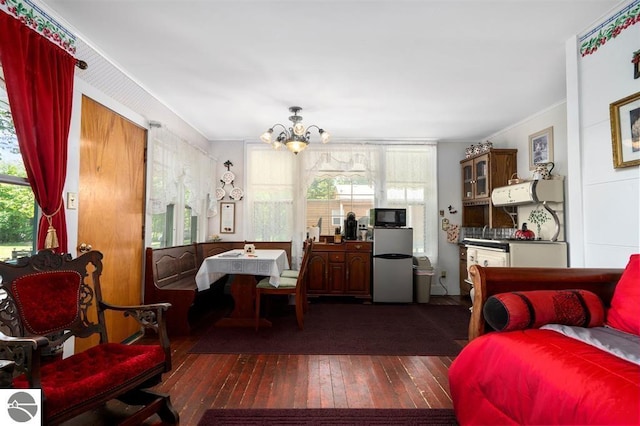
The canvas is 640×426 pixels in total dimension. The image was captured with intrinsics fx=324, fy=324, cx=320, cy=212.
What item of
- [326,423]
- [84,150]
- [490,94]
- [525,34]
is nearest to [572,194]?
[525,34]

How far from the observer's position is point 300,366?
2.64 m

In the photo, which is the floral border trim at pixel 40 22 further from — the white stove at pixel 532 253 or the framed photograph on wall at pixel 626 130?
the white stove at pixel 532 253

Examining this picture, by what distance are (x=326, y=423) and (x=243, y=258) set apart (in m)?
1.99

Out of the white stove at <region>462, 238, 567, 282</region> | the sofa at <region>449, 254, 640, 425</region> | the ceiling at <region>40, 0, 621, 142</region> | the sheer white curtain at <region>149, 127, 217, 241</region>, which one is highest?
the ceiling at <region>40, 0, 621, 142</region>

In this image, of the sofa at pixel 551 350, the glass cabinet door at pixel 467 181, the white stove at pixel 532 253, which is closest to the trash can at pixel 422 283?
the white stove at pixel 532 253

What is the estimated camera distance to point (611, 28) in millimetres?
2219

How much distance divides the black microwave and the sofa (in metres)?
3.09

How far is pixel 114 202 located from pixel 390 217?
12.0 ft

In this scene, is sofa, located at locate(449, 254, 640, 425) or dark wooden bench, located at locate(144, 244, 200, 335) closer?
sofa, located at locate(449, 254, 640, 425)

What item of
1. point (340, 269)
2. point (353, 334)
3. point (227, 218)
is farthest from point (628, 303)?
point (227, 218)

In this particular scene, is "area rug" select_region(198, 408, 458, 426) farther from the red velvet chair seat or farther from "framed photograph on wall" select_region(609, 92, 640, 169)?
"framed photograph on wall" select_region(609, 92, 640, 169)

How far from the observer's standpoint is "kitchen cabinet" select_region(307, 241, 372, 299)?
4.99m

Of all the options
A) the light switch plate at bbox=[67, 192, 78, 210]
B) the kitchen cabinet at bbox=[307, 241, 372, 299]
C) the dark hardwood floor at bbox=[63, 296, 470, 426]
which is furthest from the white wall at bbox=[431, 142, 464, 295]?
the light switch plate at bbox=[67, 192, 78, 210]

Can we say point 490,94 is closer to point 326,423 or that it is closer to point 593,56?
point 593,56
